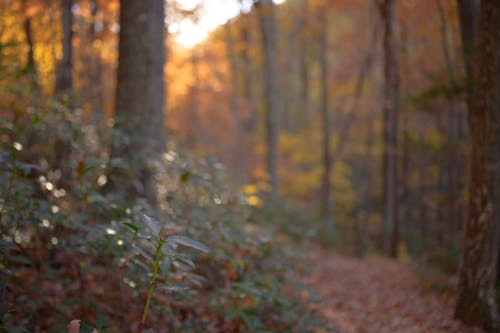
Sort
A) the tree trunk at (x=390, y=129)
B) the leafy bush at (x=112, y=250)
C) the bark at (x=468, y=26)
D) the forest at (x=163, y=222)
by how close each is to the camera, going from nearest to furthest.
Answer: the leafy bush at (x=112, y=250), the forest at (x=163, y=222), the bark at (x=468, y=26), the tree trunk at (x=390, y=129)

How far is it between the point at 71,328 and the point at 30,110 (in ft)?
9.09

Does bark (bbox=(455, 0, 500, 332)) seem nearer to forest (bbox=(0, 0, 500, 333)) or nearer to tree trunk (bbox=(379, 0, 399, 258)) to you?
forest (bbox=(0, 0, 500, 333))

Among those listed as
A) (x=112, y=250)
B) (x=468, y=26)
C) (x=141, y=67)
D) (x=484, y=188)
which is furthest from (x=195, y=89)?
(x=112, y=250)

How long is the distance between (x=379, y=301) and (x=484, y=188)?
2.83m

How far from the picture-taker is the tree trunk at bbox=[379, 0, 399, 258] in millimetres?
10500

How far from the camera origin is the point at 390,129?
1160 cm

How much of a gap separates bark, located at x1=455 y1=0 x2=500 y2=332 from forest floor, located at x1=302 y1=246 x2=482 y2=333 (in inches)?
13.3

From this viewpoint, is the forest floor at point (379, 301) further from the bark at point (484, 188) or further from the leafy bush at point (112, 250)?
the leafy bush at point (112, 250)

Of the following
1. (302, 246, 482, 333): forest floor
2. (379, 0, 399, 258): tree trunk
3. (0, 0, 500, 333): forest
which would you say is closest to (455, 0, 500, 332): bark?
(0, 0, 500, 333): forest

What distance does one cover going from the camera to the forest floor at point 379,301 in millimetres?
5336

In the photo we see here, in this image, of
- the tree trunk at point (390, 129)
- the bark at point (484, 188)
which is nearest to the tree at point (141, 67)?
the bark at point (484, 188)

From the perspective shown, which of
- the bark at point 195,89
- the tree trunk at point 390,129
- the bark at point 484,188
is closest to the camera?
the bark at point 484,188

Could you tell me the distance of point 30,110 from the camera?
4.32 meters

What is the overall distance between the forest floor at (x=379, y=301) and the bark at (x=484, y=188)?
34cm
